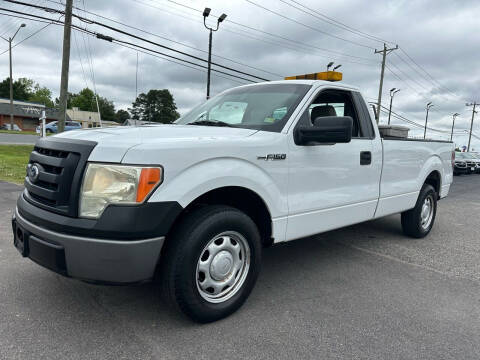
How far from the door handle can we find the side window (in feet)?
0.70

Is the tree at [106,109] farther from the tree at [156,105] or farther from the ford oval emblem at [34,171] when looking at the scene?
the ford oval emblem at [34,171]

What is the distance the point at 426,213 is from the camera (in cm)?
536

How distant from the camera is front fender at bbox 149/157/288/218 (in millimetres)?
2301

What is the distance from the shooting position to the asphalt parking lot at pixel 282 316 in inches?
91.4

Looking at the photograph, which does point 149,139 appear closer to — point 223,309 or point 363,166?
point 223,309

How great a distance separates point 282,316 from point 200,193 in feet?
3.80

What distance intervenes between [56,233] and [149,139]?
79 cm

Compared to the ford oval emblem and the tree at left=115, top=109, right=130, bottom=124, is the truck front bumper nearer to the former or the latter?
the ford oval emblem

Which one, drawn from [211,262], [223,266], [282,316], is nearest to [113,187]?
[211,262]

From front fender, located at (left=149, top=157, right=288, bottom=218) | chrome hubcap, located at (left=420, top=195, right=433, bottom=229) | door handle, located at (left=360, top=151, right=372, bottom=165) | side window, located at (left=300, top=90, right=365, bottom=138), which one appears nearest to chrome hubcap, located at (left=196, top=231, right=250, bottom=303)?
front fender, located at (left=149, top=157, right=288, bottom=218)

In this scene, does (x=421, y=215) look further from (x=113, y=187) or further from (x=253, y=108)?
(x=113, y=187)

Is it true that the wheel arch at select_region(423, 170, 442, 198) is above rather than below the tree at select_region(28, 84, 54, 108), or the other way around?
below

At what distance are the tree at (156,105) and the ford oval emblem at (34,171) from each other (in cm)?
7963

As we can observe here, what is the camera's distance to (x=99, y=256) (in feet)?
7.04
